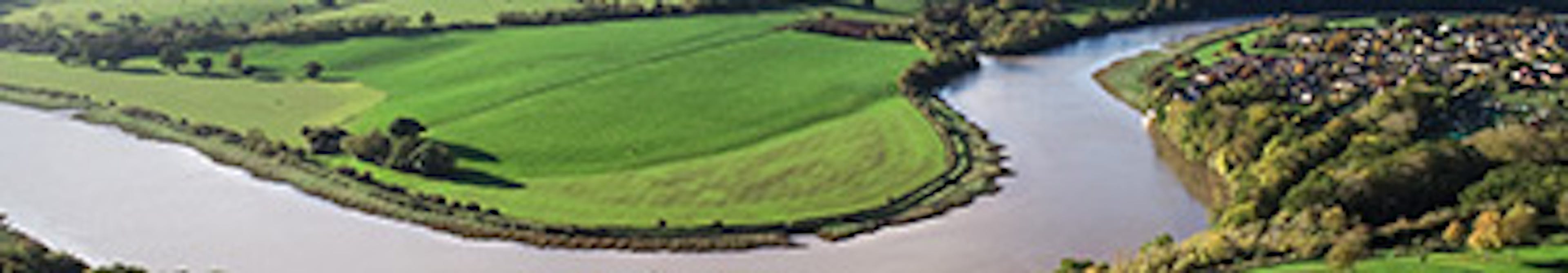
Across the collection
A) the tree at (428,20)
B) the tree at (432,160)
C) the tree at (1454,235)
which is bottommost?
the tree at (1454,235)

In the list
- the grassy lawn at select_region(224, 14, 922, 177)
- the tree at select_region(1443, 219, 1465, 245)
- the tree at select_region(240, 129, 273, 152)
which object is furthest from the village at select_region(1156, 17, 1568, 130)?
the tree at select_region(240, 129, 273, 152)

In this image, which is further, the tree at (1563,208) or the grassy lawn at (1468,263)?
the tree at (1563,208)

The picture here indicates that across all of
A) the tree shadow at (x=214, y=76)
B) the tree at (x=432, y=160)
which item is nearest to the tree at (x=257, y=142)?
the tree at (x=432, y=160)

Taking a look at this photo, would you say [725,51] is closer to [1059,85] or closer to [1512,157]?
[1059,85]

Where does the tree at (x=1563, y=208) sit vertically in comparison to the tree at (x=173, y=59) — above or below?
below

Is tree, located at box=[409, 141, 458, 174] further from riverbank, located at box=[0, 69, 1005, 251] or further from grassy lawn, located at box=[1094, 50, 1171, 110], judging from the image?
grassy lawn, located at box=[1094, 50, 1171, 110]

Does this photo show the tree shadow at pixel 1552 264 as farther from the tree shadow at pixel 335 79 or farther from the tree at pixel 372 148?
the tree shadow at pixel 335 79

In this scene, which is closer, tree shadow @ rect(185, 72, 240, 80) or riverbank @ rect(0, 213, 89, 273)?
riverbank @ rect(0, 213, 89, 273)

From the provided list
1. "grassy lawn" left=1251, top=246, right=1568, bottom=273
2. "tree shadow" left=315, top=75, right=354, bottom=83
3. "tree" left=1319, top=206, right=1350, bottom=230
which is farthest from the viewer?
"tree shadow" left=315, top=75, right=354, bottom=83
